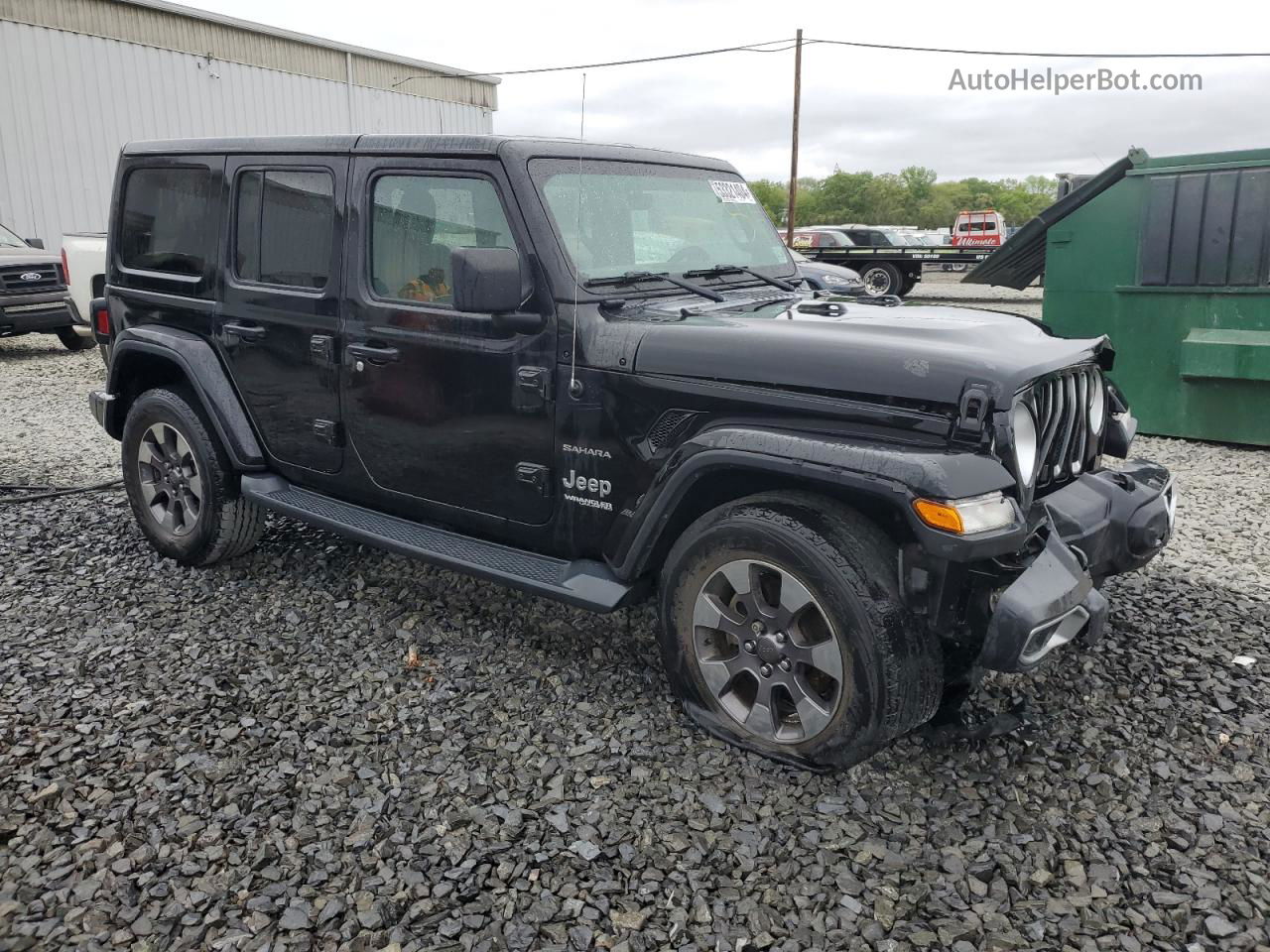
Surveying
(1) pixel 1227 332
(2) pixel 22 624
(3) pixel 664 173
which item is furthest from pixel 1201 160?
(2) pixel 22 624

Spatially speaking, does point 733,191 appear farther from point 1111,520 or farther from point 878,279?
point 878,279

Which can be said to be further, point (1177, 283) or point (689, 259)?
point (1177, 283)

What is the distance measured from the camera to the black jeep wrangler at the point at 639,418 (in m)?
2.76

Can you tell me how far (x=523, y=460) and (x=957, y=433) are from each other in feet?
5.00

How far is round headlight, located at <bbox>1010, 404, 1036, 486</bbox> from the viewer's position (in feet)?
9.14

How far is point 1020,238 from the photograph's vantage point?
8.55 metres

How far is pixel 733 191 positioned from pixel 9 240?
12.9m

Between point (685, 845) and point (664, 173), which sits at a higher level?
point (664, 173)

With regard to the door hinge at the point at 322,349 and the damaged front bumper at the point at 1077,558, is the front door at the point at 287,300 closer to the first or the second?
the door hinge at the point at 322,349

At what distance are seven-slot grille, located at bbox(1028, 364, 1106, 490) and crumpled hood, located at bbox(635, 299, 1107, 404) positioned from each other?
70 millimetres

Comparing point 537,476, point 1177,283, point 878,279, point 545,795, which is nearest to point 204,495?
point 537,476

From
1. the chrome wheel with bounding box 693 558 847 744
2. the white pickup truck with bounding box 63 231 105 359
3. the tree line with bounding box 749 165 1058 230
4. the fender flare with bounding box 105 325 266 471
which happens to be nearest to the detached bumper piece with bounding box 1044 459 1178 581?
the chrome wheel with bounding box 693 558 847 744

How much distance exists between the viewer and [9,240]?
13367mm

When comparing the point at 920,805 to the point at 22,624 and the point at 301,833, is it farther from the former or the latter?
the point at 22,624
